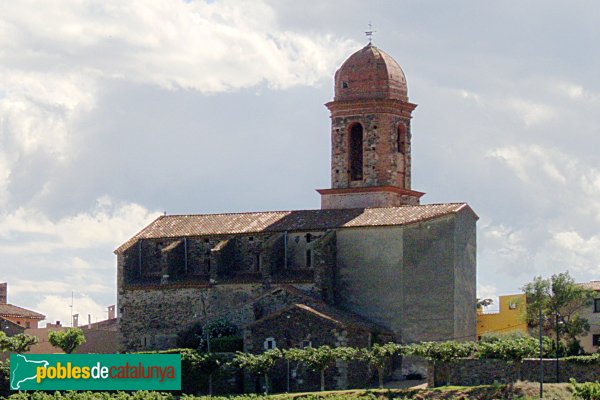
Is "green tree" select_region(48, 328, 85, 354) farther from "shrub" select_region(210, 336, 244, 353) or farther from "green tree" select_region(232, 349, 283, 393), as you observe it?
"green tree" select_region(232, 349, 283, 393)

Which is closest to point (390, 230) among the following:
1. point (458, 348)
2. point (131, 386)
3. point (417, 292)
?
point (417, 292)

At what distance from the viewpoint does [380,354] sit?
242 feet

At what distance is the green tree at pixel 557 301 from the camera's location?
90.2 metres

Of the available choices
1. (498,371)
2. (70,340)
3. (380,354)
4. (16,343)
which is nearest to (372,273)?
(380,354)

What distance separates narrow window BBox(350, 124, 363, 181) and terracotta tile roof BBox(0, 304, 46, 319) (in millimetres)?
31715

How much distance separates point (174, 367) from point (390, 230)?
11.7 metres

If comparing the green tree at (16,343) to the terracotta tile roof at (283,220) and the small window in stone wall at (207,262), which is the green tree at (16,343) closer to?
the terracotta tile roof at (283,220)

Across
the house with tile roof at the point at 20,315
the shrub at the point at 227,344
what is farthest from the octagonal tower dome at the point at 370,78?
the house with tile roof at the point at 20,315

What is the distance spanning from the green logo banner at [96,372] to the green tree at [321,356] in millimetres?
5096

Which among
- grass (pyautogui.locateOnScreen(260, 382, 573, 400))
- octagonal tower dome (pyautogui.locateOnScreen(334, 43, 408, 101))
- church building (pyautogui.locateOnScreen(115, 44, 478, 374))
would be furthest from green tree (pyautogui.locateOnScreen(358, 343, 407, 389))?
octagonal tower dome (pyautogui.locateOnScreen(334, 43, 408, 101))

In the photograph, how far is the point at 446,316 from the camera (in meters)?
78.8

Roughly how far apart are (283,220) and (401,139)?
720 centimetres

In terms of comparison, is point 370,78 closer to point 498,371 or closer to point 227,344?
point 227,344

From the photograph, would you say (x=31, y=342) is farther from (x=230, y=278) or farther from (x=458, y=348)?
(x=458, y=348)
